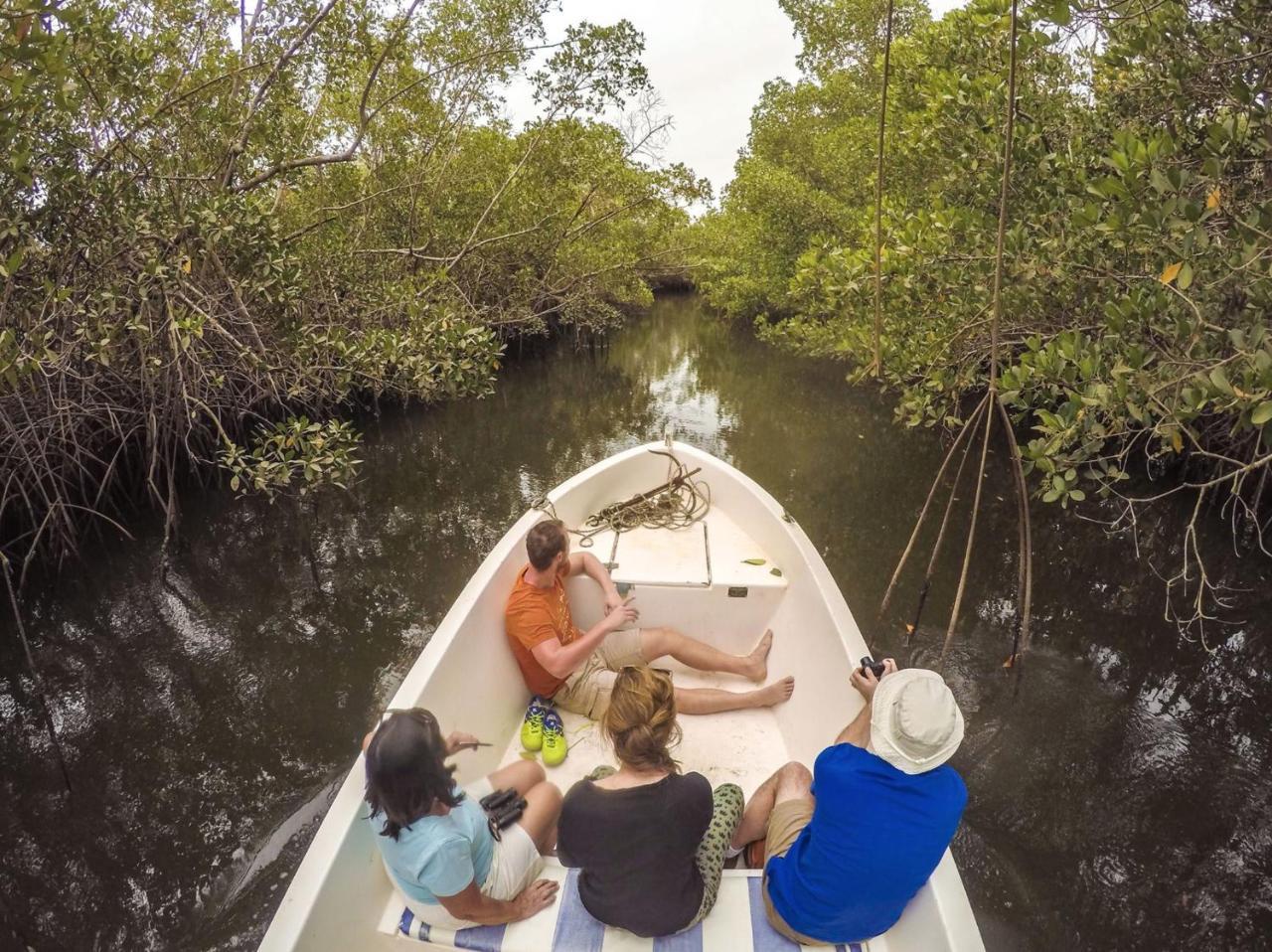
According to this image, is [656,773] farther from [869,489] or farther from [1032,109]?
[869,489]

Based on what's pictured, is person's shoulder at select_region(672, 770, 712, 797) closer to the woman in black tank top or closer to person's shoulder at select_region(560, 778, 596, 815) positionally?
the woman in black tank top

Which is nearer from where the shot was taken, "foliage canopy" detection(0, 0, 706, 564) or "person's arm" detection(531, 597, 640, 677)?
"person's arm" detection(531, 597, 640, 677)

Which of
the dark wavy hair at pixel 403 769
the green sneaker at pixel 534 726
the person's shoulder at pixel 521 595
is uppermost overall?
the dark wavy hair at pixel 403 769

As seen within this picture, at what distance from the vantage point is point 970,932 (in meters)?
1.66

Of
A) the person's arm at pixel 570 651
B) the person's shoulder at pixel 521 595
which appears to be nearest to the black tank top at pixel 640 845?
the person's arm at pixel 570 651

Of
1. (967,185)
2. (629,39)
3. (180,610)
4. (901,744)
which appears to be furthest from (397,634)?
(629,39)

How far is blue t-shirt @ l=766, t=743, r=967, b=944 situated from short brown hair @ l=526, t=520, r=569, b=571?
152cm

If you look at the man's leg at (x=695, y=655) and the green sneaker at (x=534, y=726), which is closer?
the green sneaker at (x=534, y=726)

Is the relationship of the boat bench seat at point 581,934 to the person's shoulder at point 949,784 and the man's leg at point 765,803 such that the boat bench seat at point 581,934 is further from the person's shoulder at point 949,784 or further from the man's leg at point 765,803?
the person's shoulder at point 949,784

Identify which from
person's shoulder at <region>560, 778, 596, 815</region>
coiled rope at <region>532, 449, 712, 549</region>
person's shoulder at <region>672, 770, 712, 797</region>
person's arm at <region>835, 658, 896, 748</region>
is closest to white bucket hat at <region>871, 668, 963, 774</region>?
person's arm at <region>835, 658, 896, 748</region>

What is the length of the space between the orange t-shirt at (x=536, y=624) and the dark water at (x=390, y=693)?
4.22 feet

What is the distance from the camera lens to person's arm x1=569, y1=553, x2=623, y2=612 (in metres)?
3.38

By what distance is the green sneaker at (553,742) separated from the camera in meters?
2.88

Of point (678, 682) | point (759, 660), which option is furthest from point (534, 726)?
point (759, 660)
